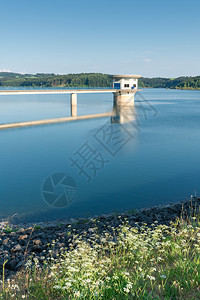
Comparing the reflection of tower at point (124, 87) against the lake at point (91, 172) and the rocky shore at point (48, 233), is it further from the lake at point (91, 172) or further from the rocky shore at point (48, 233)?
the rocky shore at point (48, 233)

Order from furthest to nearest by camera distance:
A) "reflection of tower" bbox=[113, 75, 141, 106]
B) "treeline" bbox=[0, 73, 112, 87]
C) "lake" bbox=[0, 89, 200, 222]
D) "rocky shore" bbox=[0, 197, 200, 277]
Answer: "treeline" bbox=[0, 73, 112, 87], "reflection of tower" bbox=[113, 75, 141, 106], "lake" bbox=[0, 89, 200, 222], "rocky shore" bbox=[0, 197, 200, 277]

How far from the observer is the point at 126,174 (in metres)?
21.2

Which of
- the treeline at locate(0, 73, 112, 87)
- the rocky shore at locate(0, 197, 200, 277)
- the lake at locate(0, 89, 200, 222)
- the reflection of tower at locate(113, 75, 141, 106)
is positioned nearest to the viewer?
the rocky shore at locate(0, 197, 200, 277)

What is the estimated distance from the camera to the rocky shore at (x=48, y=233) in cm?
819

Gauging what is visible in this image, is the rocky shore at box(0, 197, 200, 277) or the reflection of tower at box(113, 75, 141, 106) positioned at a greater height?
the reflection of tower at box(113, 75, 141, 106)

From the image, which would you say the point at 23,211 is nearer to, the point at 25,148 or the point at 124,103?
the point at 25,148

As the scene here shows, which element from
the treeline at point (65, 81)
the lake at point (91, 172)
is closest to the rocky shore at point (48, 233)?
the lake at point (91, 172)

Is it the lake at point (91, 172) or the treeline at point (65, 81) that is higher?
the treeline at point (65, 81)

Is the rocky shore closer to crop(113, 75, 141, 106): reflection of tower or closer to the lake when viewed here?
the lake

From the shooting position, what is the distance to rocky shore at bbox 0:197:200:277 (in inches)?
322

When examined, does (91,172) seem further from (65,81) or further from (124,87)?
(65,81)

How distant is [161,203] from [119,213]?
302 centimetres

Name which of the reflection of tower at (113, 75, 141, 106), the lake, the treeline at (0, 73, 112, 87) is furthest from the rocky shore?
the treeline at (0, 73, 112, 87)

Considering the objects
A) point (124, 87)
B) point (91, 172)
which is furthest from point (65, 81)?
point (91, 172)
